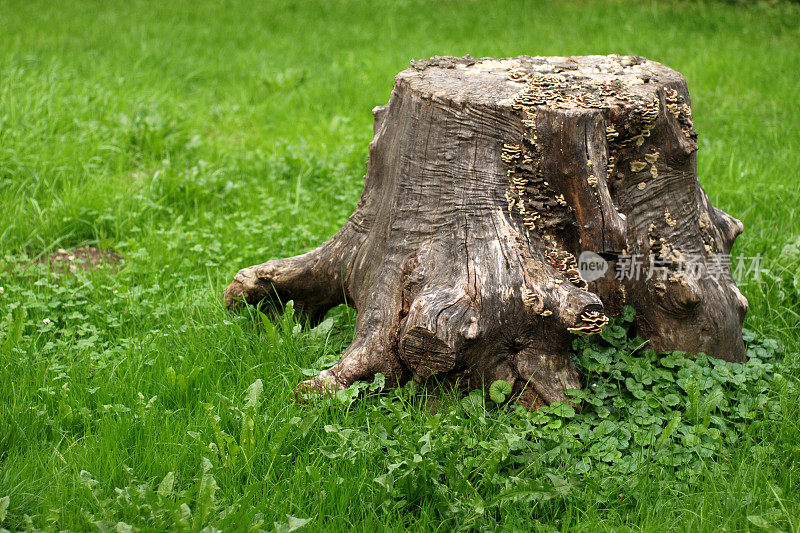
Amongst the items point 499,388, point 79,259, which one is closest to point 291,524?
point 499,388

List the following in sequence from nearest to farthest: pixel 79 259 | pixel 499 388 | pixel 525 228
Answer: pixel 499 388 < pixel 525 228 < pixel 79 259

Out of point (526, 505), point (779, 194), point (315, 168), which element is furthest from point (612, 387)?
point (315, 168)

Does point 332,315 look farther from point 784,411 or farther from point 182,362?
point 784,411

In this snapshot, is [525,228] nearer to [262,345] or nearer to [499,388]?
[499,388]

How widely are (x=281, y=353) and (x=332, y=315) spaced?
606 millimetres

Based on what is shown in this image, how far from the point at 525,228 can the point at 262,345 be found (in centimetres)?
139

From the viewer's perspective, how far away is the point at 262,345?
11.5 ft

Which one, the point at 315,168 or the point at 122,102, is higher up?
the point at 122,102

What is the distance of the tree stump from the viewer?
117 inches

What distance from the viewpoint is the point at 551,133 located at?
3.03 meters

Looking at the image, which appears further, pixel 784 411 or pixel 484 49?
pixel 484 49

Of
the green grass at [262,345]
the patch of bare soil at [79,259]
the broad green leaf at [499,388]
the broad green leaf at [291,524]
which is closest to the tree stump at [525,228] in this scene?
the broad green leaf at [499,388]

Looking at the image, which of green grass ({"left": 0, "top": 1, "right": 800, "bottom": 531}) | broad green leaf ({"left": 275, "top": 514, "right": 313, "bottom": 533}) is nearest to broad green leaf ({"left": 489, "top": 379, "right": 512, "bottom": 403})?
green grass ({"left": 0, "top": 1, "right": 800, "bottom": 531})

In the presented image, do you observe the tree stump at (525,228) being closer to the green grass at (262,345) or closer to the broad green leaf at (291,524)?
the green grass at (262,345)
